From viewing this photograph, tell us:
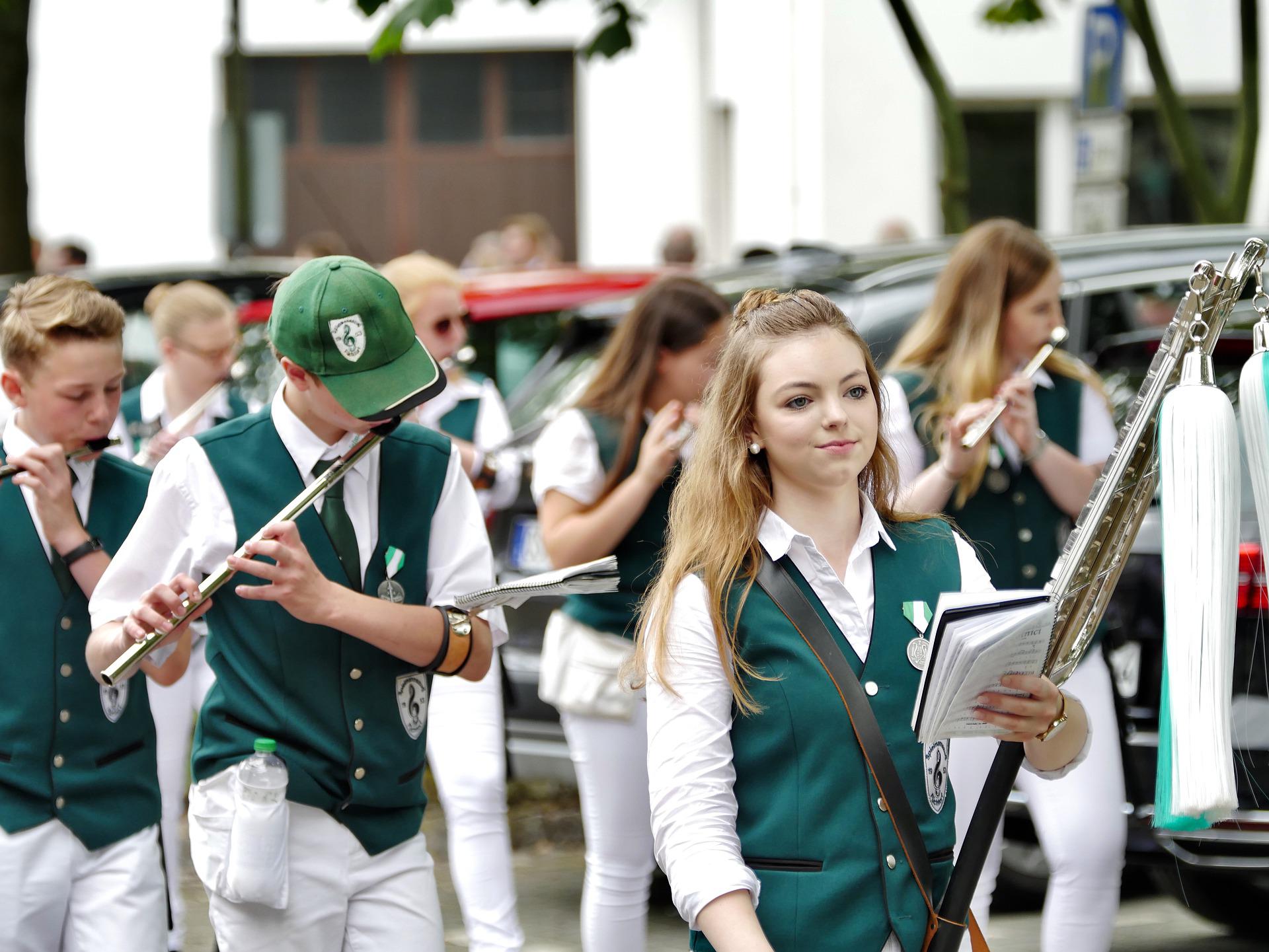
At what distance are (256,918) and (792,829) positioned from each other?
111 cm

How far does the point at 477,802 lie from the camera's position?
16.0ft

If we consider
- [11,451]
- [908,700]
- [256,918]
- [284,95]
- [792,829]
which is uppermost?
[284,95]

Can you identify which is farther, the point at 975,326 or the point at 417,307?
the point at 417,307

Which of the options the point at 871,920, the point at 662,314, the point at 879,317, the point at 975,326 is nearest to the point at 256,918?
the point at 871,920

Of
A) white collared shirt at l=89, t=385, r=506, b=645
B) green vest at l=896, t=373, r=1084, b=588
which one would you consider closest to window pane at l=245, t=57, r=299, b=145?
green vest at l=896, t=373, r=1084, b=588

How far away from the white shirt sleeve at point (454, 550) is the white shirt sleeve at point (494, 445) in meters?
2.14

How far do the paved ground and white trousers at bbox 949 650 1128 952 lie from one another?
47.3 inches

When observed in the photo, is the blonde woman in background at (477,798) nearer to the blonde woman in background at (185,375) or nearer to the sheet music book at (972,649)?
the blonde woman in background at (185,375)

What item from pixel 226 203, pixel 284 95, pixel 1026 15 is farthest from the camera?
pixel 284 95

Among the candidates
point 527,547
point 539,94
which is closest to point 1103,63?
point 527,547

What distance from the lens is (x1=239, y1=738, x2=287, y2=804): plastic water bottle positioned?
3.23 metres

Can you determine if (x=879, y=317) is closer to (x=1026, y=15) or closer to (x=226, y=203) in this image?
(x=1026, y=15)

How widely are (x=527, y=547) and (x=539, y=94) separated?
54.8ft

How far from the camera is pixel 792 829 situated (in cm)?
273
